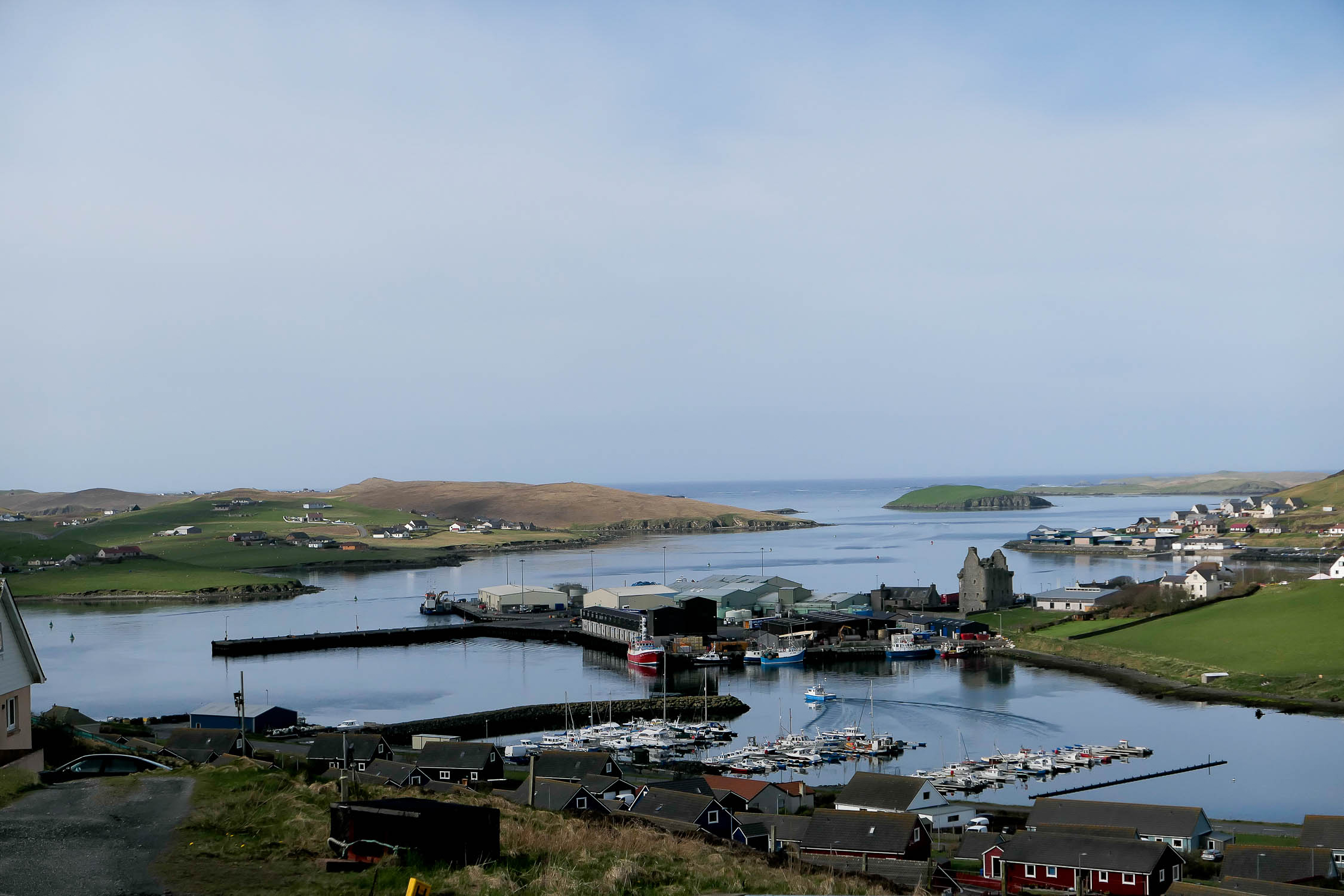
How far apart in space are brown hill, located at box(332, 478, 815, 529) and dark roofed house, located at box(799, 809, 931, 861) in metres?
87.7

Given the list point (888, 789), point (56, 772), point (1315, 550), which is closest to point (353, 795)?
point (56, 772)

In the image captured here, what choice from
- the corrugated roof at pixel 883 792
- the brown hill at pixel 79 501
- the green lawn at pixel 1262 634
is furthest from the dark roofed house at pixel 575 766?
the brown hill at pixel 79 501

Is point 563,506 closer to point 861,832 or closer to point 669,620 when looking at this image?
point 669,620

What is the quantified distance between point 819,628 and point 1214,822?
71.7 feet

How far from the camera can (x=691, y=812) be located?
12.6m

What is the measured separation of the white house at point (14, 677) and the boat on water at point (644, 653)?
2460 cm

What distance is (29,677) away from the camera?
796 cm

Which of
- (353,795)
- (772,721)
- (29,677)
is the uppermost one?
(29,677)

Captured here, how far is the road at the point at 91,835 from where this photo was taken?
4.51 meters

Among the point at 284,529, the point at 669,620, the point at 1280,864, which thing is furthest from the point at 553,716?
the point at 284,529

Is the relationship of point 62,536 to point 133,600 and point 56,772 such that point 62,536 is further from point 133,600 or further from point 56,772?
point 56,772

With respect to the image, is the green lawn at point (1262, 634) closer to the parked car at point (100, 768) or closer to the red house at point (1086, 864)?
the red house at point (1086, 864)

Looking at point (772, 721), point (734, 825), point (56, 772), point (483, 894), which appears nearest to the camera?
point (483, 894)

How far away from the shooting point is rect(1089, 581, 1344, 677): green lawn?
26000 mm
